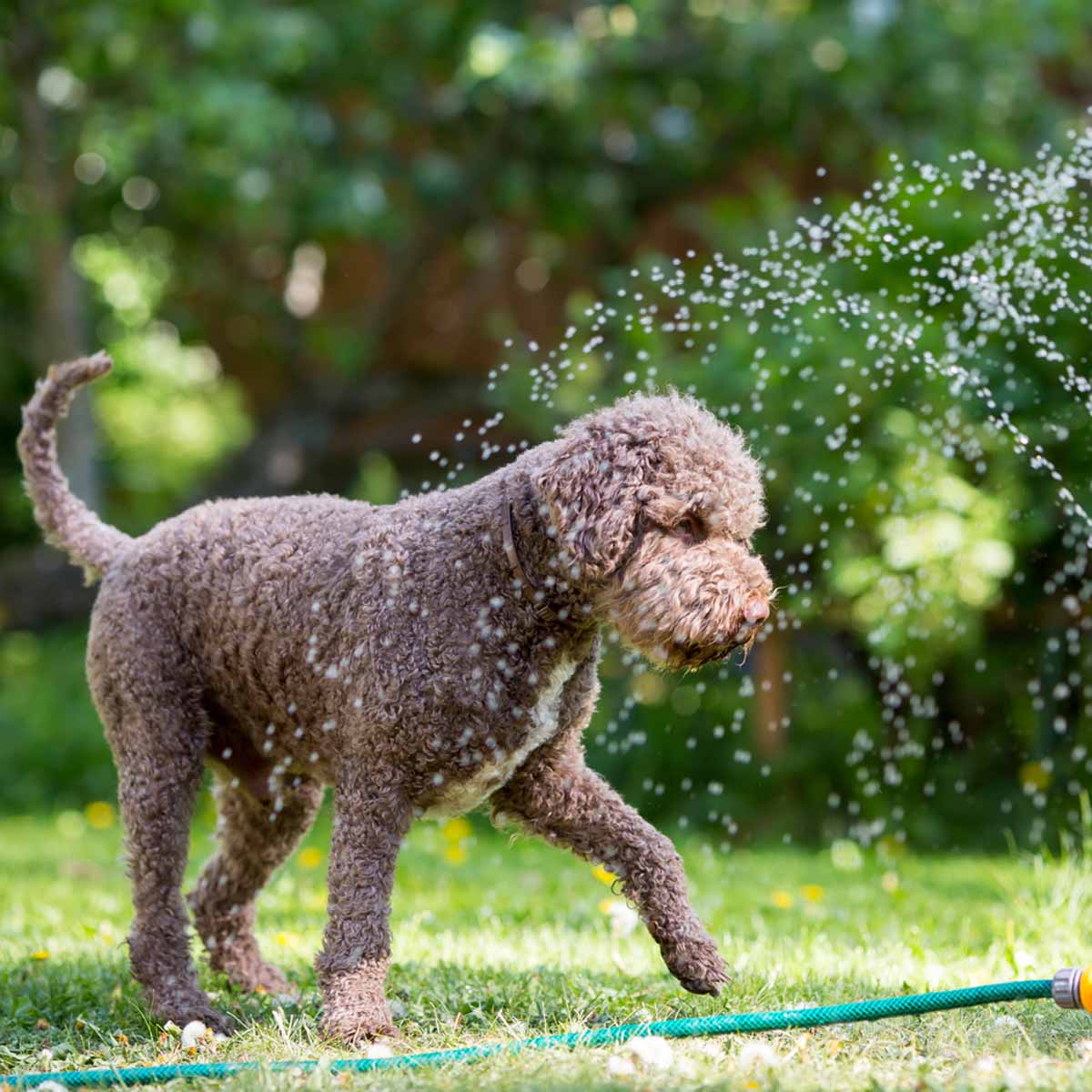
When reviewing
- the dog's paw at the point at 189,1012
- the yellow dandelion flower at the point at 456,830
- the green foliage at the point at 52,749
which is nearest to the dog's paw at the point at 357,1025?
the dog's paw at the point at 189,1012

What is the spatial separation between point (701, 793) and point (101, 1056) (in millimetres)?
4382

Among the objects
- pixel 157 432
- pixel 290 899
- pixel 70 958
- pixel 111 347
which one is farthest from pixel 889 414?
pixel 157 432

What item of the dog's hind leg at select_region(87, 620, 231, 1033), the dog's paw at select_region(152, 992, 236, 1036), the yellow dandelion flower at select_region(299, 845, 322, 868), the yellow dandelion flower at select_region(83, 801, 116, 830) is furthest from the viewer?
the yellow dandelion flower at select_region(83, 801, 116, 830)

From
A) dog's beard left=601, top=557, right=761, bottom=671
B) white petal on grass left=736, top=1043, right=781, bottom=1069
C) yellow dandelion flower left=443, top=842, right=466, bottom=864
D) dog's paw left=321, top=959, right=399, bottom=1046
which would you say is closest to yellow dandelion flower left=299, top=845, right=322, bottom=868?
yellow dandelion flower left=443, top=842, right=466, bottom=864

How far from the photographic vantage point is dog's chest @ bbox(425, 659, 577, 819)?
3195 millimetres

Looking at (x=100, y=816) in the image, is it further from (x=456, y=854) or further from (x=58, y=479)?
(x=58, y=479)

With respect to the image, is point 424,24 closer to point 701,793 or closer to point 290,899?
point 701,793

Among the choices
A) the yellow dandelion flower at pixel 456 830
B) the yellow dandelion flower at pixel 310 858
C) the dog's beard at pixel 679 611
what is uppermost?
the dog's beard at pixel 679 611

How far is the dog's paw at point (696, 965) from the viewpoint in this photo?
10.9ft

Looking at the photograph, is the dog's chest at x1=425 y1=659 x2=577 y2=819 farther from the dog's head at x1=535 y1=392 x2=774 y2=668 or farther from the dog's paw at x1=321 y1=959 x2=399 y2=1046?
the dog's paw at x1=321 y1=959 x2=399 y2=1046

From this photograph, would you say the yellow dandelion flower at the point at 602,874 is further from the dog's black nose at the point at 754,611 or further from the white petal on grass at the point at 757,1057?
the dog's black nose at the point at 754,611

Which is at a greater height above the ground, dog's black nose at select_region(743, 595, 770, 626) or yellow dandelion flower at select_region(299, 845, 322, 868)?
dog's black nose at select_region(743, 595, 770, 626)

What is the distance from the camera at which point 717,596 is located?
299cm

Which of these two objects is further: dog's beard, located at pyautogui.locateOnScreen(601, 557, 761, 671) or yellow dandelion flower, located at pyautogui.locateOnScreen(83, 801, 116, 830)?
yellow dandelion flower, located at pyautogui.locateOnScreen(83, 801, 116, 830)
